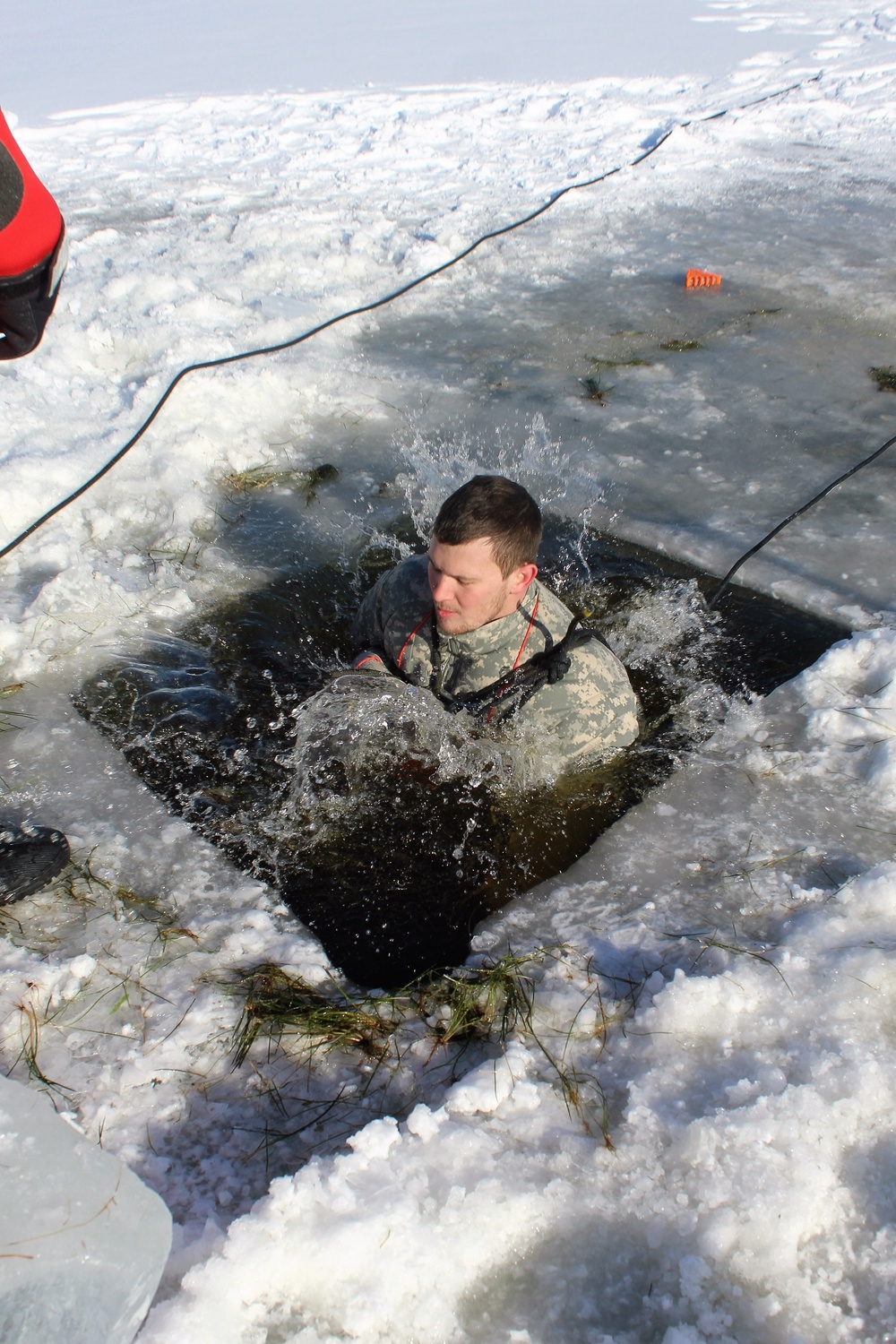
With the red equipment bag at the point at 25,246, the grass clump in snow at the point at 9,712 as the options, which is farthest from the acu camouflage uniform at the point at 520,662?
the red equipment bag at the point at 25,246

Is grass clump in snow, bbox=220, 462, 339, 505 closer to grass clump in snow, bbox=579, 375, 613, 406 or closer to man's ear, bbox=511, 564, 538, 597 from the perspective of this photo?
grass clump in snow, bbox=579, 375, 613, 406

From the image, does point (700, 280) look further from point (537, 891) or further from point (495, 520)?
point (537, 891)

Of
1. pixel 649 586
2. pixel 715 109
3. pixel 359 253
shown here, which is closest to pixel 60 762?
pixel 649 586

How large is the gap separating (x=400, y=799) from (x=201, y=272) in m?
4.44

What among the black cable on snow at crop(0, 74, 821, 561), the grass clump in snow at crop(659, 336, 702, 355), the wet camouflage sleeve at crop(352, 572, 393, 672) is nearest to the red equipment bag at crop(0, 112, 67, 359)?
the wet camouflage sleeve at crop(352, 572, 393, 672)

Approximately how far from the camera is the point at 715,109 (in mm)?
8992

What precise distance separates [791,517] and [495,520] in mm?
1618

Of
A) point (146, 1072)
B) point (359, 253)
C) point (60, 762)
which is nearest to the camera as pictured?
point (146, 1072)

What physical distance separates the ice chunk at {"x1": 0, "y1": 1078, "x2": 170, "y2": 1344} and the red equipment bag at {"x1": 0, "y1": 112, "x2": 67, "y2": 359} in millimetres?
1720

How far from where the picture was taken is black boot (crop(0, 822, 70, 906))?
224cm

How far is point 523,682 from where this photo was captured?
9.93ft

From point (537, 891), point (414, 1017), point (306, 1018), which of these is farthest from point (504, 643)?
point (306, 1018)

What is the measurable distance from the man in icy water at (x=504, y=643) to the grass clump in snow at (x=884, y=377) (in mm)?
2705

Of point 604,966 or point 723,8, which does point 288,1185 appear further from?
point 723,8
